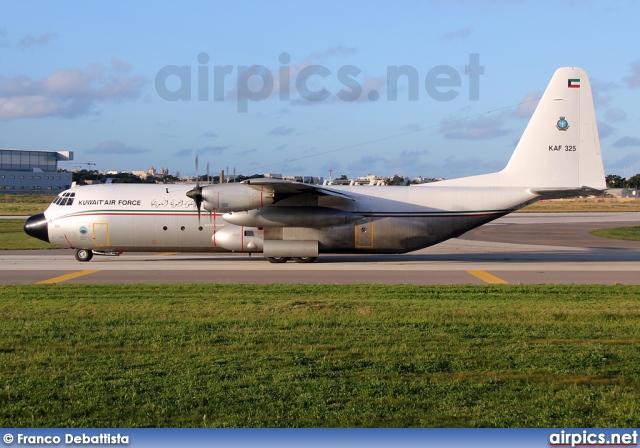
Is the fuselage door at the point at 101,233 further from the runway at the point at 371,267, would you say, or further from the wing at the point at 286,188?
the wing at the point at 286,188

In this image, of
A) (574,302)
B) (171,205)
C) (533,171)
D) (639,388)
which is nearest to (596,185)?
(533,171)

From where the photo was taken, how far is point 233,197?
957 inches

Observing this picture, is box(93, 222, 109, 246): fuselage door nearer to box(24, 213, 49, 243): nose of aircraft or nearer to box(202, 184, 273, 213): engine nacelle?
box(24, 213, 49, 243): nose of aircraft

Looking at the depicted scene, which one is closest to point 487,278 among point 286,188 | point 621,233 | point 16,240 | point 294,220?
point 294,220

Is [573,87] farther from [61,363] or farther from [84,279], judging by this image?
[61,363]

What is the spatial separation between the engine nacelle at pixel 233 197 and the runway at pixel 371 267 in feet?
7.78

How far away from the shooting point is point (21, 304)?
1588 cm

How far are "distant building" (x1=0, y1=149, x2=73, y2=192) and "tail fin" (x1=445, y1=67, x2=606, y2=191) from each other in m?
112

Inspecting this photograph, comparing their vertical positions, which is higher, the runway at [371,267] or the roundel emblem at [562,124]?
the roundel emblem at [562,124]

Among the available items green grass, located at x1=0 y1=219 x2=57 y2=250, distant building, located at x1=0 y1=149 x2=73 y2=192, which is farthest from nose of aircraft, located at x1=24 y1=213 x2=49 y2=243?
distant building, located at x1=0 y1=149 x2=73 y2=192

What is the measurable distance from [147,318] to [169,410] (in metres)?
6.42

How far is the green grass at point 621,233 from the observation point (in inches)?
1636

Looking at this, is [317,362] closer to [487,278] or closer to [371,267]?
[487,278]

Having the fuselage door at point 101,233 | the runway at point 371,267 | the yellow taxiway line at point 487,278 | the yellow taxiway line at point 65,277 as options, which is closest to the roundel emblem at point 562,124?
the runway at point 371,267
